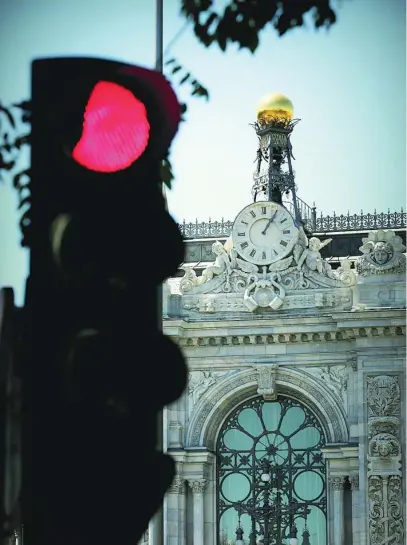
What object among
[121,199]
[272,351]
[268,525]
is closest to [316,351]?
[272,351]

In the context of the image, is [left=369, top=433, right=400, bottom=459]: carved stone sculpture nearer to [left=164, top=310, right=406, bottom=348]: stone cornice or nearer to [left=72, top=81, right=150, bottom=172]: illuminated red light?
[left=164, top=310, right=406, bottom=348]: stone cornice

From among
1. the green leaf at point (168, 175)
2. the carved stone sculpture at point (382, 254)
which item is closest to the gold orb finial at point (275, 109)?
the carved stone sculpture at point (382, 254)

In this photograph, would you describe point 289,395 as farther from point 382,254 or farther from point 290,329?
point 382,254

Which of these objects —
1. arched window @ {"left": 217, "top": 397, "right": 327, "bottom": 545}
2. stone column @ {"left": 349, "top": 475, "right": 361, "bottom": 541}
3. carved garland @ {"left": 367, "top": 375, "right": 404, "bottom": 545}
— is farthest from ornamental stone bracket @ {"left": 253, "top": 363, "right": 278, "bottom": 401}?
stone column @ {"left": 349, "top": 475, "right": 361, "bottom": 541}

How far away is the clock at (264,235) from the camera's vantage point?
3984 cm

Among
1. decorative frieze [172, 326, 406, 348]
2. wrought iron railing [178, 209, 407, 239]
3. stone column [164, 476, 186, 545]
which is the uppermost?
wrought iron railing [178, 209, 407, 239]

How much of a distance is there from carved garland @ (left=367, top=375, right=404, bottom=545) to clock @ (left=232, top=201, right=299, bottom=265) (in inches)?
140

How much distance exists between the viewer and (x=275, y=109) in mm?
42562

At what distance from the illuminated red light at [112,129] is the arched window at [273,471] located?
35.5m

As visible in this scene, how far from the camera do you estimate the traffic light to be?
3570 mm

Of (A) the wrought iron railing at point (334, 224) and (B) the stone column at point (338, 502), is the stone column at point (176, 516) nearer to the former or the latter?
(B) the stone column at point (338, 502)

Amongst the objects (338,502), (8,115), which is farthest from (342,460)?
(8,115)

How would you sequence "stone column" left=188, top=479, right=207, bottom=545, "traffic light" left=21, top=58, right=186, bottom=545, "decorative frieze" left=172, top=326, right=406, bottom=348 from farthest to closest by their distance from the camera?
"stone column" left=188, top=479, right=207, bottom=545 < "decorative frieze" left=172, top=326, right=406, bottom=348 < "traffic light" left=21, top=58, right=186, bottom=545

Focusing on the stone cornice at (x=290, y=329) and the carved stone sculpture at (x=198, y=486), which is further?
the carved stone sculpture at (x=198, y=486)
